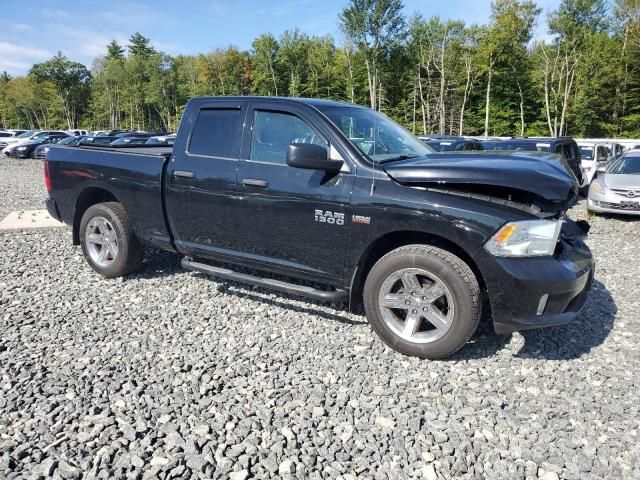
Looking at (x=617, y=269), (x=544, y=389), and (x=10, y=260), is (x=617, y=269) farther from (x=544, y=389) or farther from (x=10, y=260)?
(x=10, y=260)

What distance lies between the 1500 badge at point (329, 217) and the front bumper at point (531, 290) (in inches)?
44.5

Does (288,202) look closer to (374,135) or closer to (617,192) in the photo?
(374,135)

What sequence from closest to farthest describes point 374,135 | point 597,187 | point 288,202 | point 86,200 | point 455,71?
point 288,202 < point 374,135 < point 86,200 < point 597,187 < point 455,71

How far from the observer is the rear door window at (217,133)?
421 cm

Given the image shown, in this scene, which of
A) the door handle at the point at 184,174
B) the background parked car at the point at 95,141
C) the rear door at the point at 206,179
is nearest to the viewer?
the rear door at the point at 206,179

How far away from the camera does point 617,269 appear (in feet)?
19.7

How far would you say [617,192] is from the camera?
10.1 meters

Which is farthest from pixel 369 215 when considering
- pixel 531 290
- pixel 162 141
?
pixel 162 141

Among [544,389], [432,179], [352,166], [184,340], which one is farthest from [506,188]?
[184,340]

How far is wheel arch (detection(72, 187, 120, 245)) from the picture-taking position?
5297 millimetres

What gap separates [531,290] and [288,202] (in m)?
1.94

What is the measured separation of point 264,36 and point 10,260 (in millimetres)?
62881

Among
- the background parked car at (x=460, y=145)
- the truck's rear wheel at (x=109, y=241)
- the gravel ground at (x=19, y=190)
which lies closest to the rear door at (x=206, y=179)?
the truck's rear wheel at (x=109, y=241)

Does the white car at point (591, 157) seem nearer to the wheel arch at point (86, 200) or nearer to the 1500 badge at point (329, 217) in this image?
the 1500 badge at point (329, 217)
